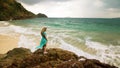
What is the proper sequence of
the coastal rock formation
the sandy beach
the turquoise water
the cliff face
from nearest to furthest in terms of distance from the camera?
the coastal rock formation
the sandy beach
the turquoise water
the cliff face

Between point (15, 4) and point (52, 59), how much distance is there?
5946 inches

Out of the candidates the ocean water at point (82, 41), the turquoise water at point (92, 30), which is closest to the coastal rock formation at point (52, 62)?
the ocean water at point (82, 41)

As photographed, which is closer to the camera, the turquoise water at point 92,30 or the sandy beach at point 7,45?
the sandy beach at point 7,45

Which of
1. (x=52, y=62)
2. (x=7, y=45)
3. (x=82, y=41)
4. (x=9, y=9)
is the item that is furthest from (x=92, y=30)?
(x=9, y=9)

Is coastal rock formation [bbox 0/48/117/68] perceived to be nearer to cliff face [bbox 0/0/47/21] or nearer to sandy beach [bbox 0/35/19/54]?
sandy beach [bbox 0/35/19/54]

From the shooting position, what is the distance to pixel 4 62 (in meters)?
7.73

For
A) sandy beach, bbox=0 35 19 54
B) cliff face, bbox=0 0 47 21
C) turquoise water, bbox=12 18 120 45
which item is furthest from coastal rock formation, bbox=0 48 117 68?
cliff face, bbox=0 0 47 21

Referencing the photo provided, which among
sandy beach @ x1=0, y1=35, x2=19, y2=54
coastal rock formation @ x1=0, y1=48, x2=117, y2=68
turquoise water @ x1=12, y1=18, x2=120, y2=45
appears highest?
coastal rock formation @ x1=0, y1=48, x2=117, y2=68

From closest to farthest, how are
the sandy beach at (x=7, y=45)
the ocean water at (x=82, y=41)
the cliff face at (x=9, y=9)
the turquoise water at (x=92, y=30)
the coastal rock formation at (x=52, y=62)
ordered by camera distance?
the coastal rock formation at (x=52, y=62), the ocean water at (x=82, y=41), the sandy beach at (x=7, y=45), the turquoise water at (x=92, y=30), the cliff face at (x=9, y=9)

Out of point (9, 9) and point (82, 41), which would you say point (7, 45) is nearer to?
point (82, 41)

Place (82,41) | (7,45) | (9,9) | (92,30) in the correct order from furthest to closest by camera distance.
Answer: (9,9)
(92,30)
(82,41)
(7,45)

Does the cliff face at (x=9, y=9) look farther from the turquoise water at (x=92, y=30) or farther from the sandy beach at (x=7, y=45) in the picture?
the sandy beach at (x=7, y=45)

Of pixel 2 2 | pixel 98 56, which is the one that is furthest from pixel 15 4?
pixel 98 56

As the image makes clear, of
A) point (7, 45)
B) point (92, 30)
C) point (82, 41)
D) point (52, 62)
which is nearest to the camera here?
point (52, 62)
